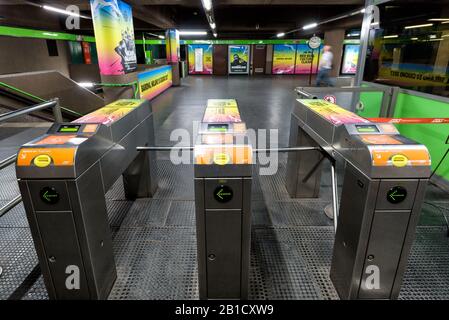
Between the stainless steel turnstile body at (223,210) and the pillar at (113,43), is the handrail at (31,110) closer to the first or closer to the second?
the stainless steel turnstile body at (223,210)

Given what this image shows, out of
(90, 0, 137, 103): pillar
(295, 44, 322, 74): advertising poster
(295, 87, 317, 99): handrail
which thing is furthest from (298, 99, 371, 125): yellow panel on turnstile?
(295, 44, 322, 74): advertising poster

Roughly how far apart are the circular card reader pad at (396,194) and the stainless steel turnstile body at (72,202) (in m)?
1.53

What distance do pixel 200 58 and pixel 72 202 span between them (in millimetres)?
18362

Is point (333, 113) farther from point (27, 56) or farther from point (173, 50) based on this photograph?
point (27, 56)

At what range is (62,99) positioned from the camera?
15.9ft

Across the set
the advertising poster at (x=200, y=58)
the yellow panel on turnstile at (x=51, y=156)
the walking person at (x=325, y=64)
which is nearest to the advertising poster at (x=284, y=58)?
the advertising poster at (x=200, y=58)

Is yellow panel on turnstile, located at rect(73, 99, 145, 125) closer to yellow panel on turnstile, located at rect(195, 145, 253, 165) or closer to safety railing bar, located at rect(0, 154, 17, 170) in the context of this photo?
safety railing bar, located at rect(0, 154, 17, 170)

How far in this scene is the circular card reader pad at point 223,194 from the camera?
1412mm

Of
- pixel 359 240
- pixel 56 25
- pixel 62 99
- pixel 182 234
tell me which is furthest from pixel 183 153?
pixel 56 25

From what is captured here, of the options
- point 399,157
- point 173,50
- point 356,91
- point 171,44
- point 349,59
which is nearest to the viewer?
point 399,157

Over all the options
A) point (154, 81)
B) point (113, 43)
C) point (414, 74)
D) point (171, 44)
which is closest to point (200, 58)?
point (171, 44)

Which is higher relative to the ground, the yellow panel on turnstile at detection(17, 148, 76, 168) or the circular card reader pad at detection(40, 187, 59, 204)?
the yellow panel on turnstile at detection(17, 148, 76, 168)

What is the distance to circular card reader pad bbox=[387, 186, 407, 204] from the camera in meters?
1.38

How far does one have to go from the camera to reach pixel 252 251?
6.95ft
